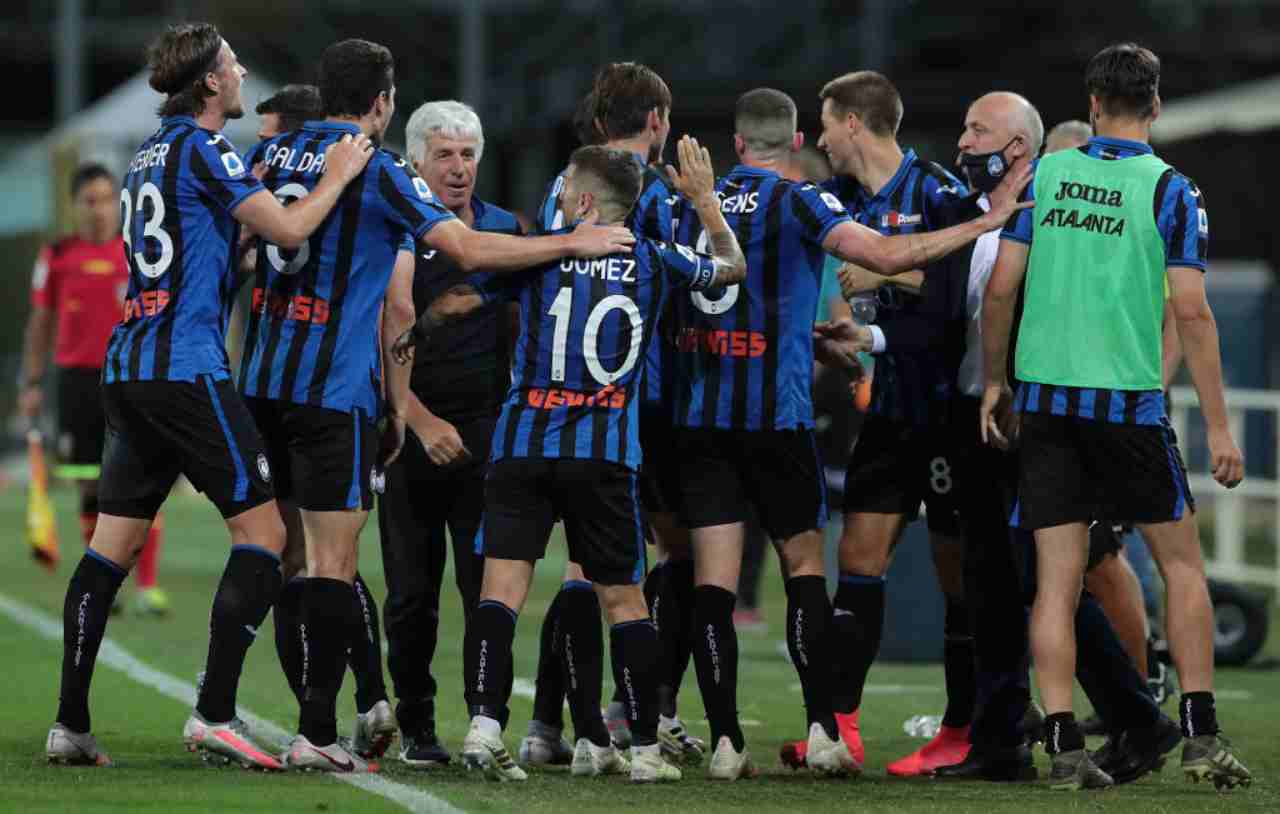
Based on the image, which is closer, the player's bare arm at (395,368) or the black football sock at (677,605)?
the player's bare arm at (395,368)

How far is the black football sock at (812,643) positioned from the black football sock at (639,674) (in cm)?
54

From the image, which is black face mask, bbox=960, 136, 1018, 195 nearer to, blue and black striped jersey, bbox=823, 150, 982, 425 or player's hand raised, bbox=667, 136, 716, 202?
blue and black striped jersey, bbox=823, 150, 982, 425

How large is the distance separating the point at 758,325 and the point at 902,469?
71 centimetres

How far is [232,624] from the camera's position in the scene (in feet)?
24.1

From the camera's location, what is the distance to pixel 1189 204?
7445mm

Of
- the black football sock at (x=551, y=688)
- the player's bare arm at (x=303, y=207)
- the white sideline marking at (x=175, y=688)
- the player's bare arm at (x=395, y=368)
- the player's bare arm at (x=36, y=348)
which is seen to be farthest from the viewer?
the player's bare arm at (x=36, y=348)

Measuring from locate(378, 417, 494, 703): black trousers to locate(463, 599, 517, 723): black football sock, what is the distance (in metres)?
0.69

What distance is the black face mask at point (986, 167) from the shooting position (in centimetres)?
809

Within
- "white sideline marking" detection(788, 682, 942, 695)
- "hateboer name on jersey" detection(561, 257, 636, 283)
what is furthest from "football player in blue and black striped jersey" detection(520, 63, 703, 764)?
"white sideline marking" detection(788, 682, 942, 695)

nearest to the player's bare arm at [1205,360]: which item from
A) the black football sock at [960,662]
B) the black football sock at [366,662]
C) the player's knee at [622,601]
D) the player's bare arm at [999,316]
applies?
the player's bare arm at [999,316]

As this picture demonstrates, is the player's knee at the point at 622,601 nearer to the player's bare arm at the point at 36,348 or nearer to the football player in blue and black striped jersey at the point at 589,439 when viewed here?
the football player in blue and black striped jersey at the point at 589,439

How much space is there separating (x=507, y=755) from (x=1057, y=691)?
1.66 metres

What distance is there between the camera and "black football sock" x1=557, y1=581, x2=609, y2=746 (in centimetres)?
758

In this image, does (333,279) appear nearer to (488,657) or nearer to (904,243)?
(488,657)
